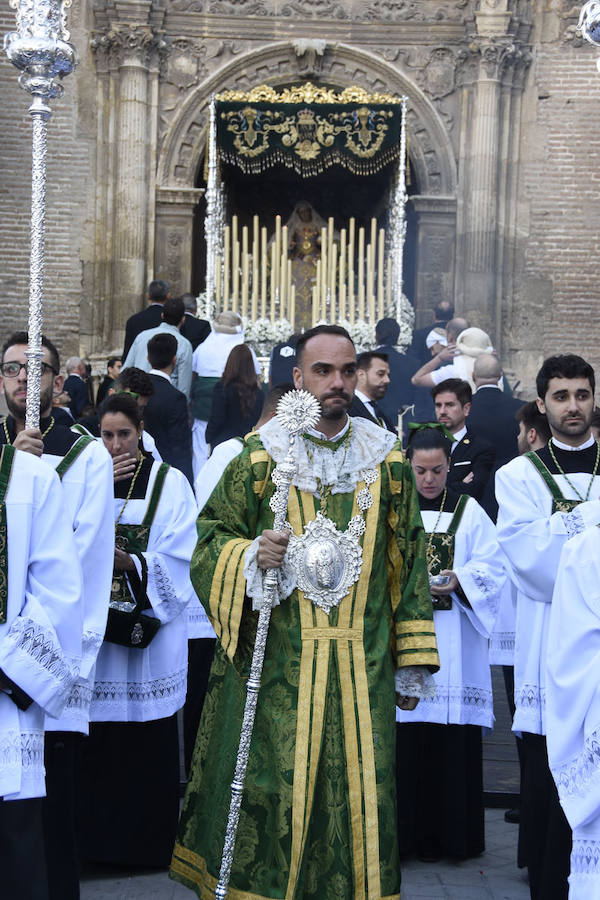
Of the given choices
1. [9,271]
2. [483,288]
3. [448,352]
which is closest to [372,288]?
[483,288]

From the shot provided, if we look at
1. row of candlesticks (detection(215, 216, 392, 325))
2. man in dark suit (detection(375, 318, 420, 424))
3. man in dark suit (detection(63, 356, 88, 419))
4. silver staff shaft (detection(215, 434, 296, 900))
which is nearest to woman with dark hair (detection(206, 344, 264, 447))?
man in dark suit (detection(375, 318, 420, 424))

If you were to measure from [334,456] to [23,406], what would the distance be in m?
1.35

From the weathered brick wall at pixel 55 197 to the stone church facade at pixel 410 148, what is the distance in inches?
0.9

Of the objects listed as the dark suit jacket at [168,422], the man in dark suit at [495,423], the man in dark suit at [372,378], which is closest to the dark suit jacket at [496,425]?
the man in dark suit at [495,423]

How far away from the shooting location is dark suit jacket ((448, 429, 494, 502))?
25.4 ft

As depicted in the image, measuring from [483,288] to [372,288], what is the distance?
6.04ft

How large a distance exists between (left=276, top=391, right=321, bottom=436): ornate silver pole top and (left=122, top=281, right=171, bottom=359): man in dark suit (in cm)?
869

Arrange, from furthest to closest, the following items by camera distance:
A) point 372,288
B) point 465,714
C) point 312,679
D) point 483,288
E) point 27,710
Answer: point 483,288
point 372,288
point 465,714
point 312,679
point 27,710

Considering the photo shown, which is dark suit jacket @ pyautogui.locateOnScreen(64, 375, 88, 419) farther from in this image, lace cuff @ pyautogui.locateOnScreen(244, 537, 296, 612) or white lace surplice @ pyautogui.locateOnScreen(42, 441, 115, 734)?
lace cuff @ pyautogui.locateOnScreen(244, 537, 296, 612)

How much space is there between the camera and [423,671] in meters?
4.44

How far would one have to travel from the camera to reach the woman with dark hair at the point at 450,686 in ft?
20.0

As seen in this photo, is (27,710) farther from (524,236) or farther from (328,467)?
(524,236)

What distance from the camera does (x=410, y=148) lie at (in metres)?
17.4

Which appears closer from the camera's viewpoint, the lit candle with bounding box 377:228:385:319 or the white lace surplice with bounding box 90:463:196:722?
the white lace surplice with bounding box 90:463:196:722
